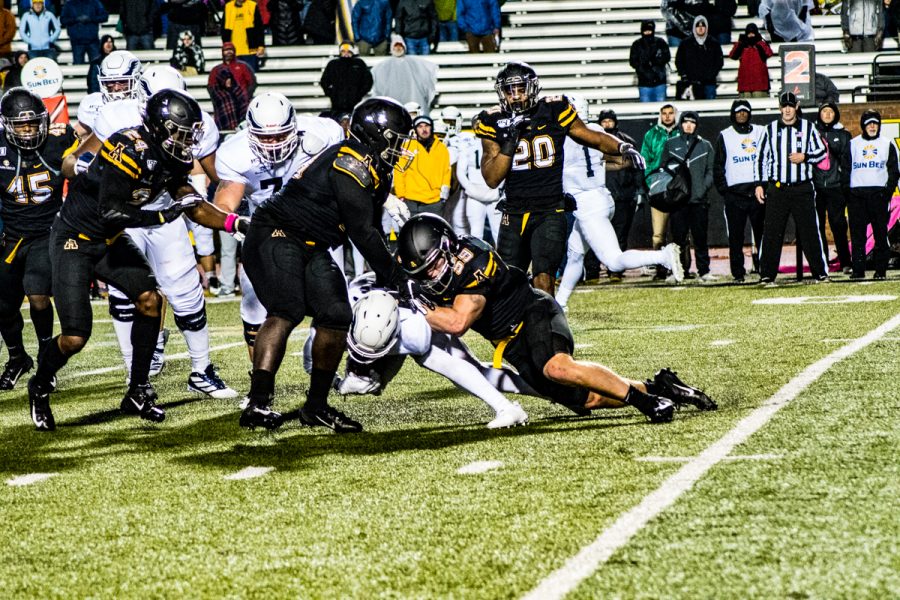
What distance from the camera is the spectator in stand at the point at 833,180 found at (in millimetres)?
13172

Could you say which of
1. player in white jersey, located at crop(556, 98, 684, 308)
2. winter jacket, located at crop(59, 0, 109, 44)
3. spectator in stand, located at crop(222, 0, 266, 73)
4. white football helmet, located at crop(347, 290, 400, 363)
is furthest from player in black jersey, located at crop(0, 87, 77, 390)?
winter jacket, located at crop(59, 0, 109, 44)

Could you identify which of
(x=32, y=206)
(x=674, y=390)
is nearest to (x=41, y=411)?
(x=32, y=206)

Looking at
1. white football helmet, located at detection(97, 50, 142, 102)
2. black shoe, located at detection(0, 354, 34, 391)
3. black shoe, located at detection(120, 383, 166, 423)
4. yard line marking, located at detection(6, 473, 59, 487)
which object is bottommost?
black shoe, located at detection(0, 354, 34, 391)

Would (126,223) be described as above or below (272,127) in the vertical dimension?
below

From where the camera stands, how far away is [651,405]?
574 cm

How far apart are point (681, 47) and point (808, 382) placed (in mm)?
11169

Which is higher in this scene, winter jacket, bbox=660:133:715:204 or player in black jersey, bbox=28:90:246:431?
player in black jersey, bbox=28:90:246:431

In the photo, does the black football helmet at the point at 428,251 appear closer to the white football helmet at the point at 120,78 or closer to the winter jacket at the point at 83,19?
the white football helmet at the point at 120,78

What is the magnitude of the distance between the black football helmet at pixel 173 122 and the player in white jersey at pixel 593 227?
3.82 meters

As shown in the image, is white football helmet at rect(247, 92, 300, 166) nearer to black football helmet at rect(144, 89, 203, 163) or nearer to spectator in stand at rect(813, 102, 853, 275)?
black football helmet at rect(144, 89, 203, 163)

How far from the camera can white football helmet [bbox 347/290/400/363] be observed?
5633 mm

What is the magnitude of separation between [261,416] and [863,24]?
1431 cm

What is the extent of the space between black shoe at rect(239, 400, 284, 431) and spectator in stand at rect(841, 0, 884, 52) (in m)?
14.2

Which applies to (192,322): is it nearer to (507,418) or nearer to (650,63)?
(507,418)
